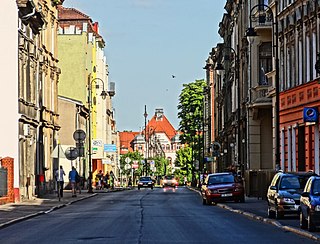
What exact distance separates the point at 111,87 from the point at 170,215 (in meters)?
105

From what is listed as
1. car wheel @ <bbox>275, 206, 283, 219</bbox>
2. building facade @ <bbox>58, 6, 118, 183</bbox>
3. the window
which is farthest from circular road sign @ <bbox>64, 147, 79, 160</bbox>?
building facade @ <bbox>58, 6, 118, 183</bbox>

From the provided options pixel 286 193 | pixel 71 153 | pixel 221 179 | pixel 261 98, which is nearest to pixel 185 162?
pixel 261 98

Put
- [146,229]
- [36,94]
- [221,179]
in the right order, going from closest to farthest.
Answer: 1. [146,229]
2. [221,179]
3. [36,94]

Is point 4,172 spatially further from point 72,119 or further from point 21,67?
point 72,119

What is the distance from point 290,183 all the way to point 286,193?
0.73 m

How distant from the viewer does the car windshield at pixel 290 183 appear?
31.0 metres

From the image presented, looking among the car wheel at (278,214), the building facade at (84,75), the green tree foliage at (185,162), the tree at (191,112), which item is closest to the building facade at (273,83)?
the car wheel at (278,214)

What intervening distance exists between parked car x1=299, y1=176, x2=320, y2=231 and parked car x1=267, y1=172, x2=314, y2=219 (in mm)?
4293

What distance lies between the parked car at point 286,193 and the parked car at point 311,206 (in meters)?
4.29

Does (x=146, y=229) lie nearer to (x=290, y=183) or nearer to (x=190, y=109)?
(x=290, y=183)

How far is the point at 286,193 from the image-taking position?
3047 centimetres

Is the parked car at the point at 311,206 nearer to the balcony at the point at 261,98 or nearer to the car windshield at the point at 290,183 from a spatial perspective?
the car windshield at the point at 290,183

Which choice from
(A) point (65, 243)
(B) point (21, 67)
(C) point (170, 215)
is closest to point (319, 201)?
(A) point (65, 243)

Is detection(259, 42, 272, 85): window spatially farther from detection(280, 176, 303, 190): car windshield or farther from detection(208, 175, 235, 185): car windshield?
detection(280, 176, 303, 190): car windshield
